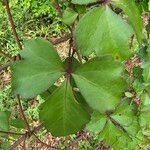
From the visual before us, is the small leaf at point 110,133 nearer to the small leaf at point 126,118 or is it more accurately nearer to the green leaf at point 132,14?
the small leaf at point 126,118

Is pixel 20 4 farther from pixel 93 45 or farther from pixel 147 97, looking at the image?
pixel 93 45

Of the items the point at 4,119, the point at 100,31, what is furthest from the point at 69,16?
the point at 4,119

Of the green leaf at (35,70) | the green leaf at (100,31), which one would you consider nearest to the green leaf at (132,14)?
the green leaf at (100,31)

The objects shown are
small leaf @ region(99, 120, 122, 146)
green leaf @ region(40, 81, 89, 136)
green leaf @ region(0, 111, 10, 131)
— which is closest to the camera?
green leaf @ region(40, 81, 89, 136)

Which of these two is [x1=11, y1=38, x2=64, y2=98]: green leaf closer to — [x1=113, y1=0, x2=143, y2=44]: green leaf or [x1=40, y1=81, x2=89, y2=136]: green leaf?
[x1=40, y1=81, x2=89, y2=136]: green leaf

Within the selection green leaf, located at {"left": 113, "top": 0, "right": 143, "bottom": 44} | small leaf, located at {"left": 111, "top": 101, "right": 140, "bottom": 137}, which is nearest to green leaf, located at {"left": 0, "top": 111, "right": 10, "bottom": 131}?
small leaf, located at {"left": 111, "top": 101, "right": 140, "bottom": 137}

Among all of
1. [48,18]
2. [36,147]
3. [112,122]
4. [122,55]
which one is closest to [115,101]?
[122,55]
